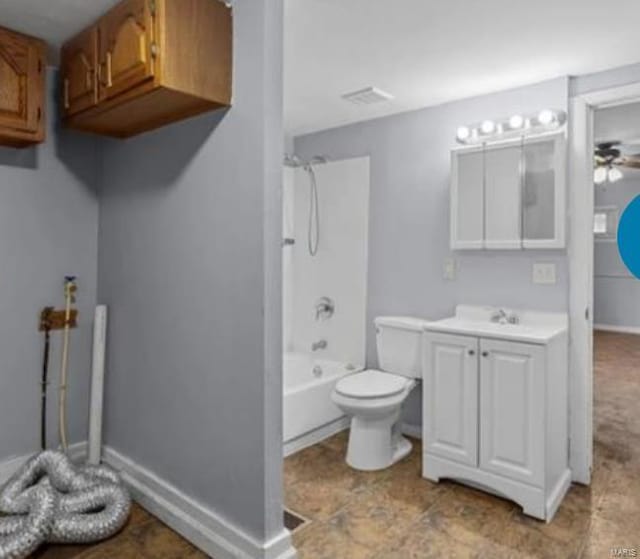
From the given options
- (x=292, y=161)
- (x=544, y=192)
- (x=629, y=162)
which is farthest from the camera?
(x=629, y=162)

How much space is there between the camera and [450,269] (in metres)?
2.98

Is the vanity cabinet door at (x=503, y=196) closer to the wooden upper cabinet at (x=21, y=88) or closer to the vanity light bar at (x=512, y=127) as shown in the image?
the vanity light bar at (x=512, y=127)

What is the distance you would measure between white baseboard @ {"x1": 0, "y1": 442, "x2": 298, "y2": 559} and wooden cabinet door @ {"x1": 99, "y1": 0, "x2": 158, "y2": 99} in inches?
68.4

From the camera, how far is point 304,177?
3775 millimetres

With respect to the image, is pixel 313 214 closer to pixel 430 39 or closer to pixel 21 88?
pixel 430 39

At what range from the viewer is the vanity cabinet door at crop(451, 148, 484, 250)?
108 inches

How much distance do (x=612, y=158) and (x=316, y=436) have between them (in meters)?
4.25

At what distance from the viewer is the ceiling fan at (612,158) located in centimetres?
461

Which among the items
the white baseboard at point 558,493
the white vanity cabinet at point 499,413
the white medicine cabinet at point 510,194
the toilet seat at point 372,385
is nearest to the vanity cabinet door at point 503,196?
the white medicine cabinet at point 510,194

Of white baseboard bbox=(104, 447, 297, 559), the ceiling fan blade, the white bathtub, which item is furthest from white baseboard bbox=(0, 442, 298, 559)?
the ceiling fan blade

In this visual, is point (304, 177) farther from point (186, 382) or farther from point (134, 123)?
point (186, 382)

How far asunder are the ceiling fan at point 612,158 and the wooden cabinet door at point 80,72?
166 inches

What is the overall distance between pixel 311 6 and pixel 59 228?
1717 mm

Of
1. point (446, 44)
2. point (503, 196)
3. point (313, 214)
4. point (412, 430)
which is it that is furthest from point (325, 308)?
point (446, 44)
